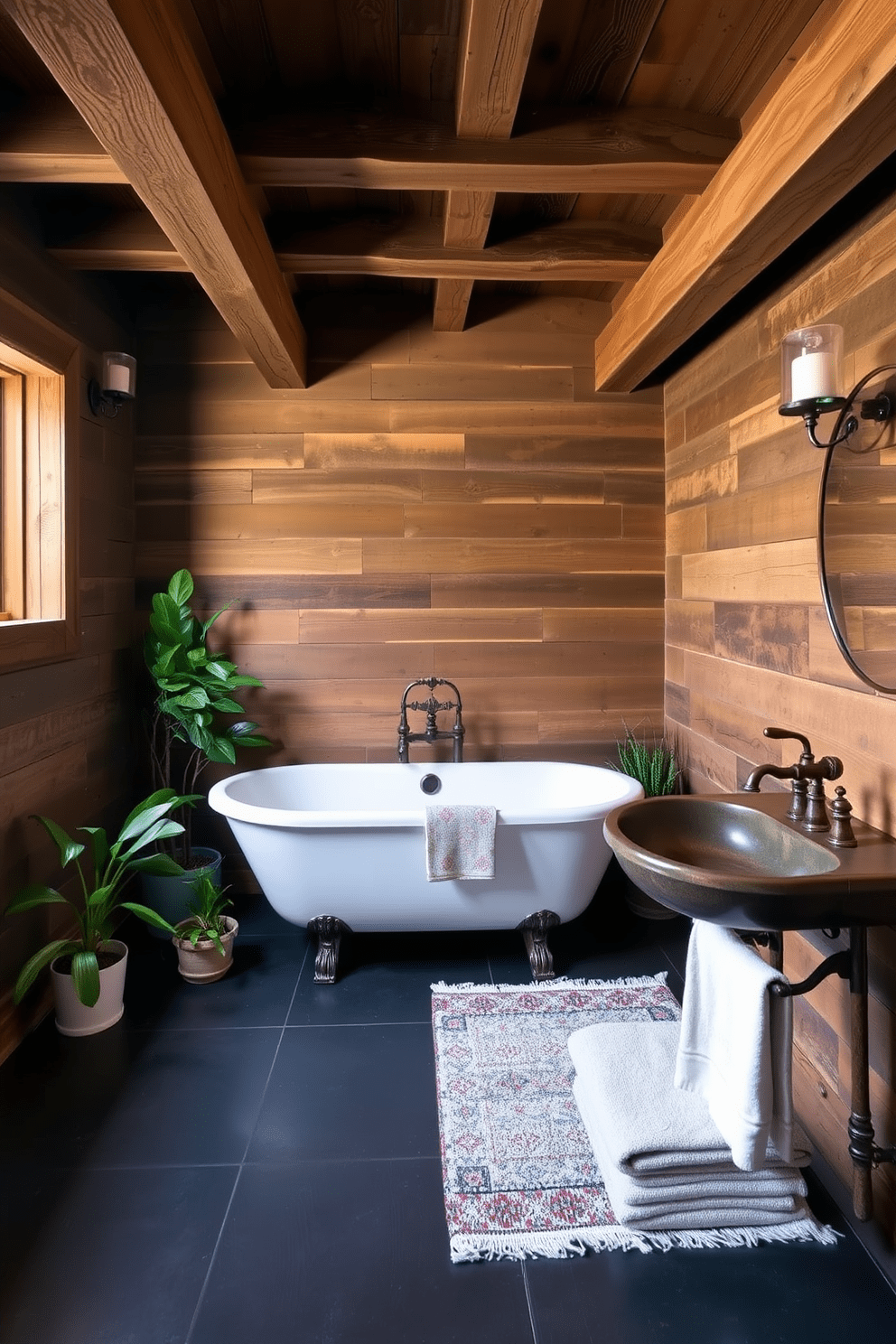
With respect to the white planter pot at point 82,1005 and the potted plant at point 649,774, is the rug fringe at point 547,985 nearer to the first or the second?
the potted plant at point 649,774

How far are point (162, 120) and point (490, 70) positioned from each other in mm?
655

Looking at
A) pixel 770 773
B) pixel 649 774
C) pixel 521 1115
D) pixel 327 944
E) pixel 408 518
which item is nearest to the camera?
pixel 770 773

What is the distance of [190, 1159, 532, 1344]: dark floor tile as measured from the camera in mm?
1492

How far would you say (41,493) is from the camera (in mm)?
2625

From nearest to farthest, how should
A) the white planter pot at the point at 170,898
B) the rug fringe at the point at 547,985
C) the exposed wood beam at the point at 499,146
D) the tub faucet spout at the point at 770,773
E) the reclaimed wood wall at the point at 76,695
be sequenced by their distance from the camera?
the tub faucet spout at the point at 770,773
the exposed wood beam at the point at 499,146
the reclaimed wood wall at the point at 76,695
the rug fringe at the point at 547,985
the white planter pot at the point at 170,898

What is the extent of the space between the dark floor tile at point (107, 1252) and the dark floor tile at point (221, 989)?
2.10 feet

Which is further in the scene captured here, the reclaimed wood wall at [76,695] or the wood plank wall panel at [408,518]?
the wood plank wall panel at [408,518]

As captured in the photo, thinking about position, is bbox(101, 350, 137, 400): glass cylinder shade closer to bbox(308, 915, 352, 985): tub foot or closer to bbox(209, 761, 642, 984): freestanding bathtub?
bbox(209, 761, 642, 984): freestanding bathtub

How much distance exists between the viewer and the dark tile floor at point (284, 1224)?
4.95 feet

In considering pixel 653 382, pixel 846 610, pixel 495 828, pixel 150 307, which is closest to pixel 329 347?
pixel 150 307

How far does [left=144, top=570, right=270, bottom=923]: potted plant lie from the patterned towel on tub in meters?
0.90

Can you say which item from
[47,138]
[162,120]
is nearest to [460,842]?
[162,120]

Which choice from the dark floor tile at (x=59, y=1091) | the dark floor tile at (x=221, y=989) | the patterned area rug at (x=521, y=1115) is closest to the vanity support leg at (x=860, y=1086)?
the patterned area rug at (x=521, y=1115)

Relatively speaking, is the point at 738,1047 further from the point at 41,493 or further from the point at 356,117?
the point at 41,493
